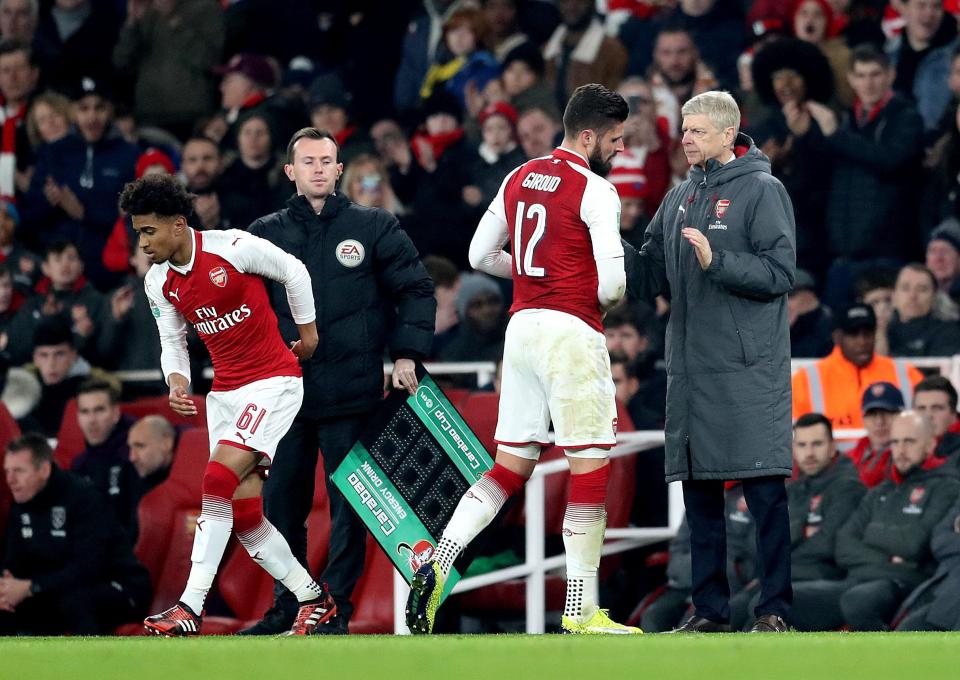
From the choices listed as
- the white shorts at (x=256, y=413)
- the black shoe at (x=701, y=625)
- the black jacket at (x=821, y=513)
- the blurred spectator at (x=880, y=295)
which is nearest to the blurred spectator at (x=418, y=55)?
the blurred spectator at (x=880, y=295)

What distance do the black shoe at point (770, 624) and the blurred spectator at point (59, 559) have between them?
4531 millimetres

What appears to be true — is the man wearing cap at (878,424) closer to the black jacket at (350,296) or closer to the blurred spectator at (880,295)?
the blurred spectator at (880,295)

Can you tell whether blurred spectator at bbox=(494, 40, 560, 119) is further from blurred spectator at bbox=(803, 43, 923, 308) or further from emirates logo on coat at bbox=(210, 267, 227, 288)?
emirates logo on coat at bbox=(210, 267, 227, 288)

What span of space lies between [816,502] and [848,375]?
1.09 metres

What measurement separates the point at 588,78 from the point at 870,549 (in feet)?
17.0

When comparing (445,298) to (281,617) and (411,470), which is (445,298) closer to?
(411,470)

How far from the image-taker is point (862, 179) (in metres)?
12.1

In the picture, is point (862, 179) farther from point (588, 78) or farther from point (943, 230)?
point (588, 78)

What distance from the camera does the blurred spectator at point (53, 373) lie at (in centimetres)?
1241

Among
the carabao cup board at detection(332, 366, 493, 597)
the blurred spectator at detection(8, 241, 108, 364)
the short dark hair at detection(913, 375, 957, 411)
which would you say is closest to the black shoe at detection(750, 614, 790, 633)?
the carabao cup board at detection(332, 366, 493, 597)

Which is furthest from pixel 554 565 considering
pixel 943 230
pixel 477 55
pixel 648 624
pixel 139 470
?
pixel 477 55

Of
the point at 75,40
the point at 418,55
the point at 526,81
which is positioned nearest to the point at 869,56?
the point at 526,81

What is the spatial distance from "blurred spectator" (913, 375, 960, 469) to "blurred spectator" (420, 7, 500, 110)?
5.25 m

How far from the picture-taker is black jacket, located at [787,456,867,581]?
9.76m
